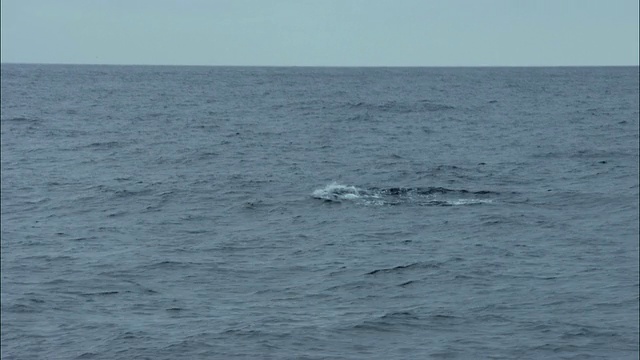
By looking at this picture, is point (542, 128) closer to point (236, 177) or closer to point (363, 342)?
point (236, 177)

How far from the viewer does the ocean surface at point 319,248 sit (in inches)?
703

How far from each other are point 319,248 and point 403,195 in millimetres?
8991

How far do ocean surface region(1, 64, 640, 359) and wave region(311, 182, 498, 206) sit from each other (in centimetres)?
11

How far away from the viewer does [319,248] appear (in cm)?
2552

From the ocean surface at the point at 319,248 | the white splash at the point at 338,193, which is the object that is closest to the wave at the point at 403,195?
the white splash at the point at 338,193

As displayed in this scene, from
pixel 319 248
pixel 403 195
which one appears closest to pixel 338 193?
pixel 403 195

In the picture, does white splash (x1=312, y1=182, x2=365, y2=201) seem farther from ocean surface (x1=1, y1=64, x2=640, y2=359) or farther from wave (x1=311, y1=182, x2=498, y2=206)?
ocean surface (x1=1, y1=64, x2=640, y2=359)

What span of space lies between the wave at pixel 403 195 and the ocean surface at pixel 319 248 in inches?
4.5

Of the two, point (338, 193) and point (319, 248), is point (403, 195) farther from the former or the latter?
point (319, 248)

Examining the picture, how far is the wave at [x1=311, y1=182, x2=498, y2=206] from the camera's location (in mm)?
32469

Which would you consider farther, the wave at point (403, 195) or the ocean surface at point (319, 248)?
the wave at point (403, 195)

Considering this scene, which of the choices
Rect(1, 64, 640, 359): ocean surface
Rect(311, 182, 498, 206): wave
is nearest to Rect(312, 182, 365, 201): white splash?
Rect(311, 182, 498, 206): wave

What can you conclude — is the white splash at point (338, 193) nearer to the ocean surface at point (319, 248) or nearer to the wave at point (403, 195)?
the wave at point (403, 195)

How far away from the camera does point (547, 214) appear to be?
98.3 ft
